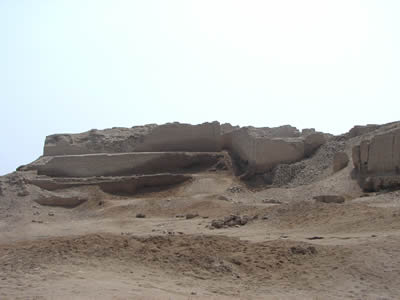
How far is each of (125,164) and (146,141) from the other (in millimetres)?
1838

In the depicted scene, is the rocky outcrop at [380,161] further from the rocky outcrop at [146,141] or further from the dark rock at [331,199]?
the rocky outcrop at [146,141]

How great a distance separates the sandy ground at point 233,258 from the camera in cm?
662

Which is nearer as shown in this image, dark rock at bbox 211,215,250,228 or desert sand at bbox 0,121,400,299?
desert sand at bbox 0,121,400,299

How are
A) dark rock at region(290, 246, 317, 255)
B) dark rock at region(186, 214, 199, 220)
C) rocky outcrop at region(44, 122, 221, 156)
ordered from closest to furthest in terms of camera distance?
dark rock at region(290, 246, 317, 255), dark rock at region(186, 214, 199, 220), rocky outcrop at region(44, 122, 221, 156)

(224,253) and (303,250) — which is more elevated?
(303,250)

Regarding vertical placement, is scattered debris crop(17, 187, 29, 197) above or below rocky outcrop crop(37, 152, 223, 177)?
below

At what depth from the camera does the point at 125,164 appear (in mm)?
20391

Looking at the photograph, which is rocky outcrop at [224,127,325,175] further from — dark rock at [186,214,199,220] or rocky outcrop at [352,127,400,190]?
Result: dark rock at [186,214,199,220]

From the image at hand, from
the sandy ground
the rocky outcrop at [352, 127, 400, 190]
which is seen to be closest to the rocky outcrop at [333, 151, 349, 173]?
the rocky outcrop at [352, 127, 400, 190]

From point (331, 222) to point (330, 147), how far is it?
8.61 m

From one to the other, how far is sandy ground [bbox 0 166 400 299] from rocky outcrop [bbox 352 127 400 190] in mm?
663

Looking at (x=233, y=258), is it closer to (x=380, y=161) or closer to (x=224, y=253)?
(x=224, y=253)

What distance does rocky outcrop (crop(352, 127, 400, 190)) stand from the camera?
13453mm

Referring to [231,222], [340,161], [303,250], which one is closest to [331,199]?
[231,222]
